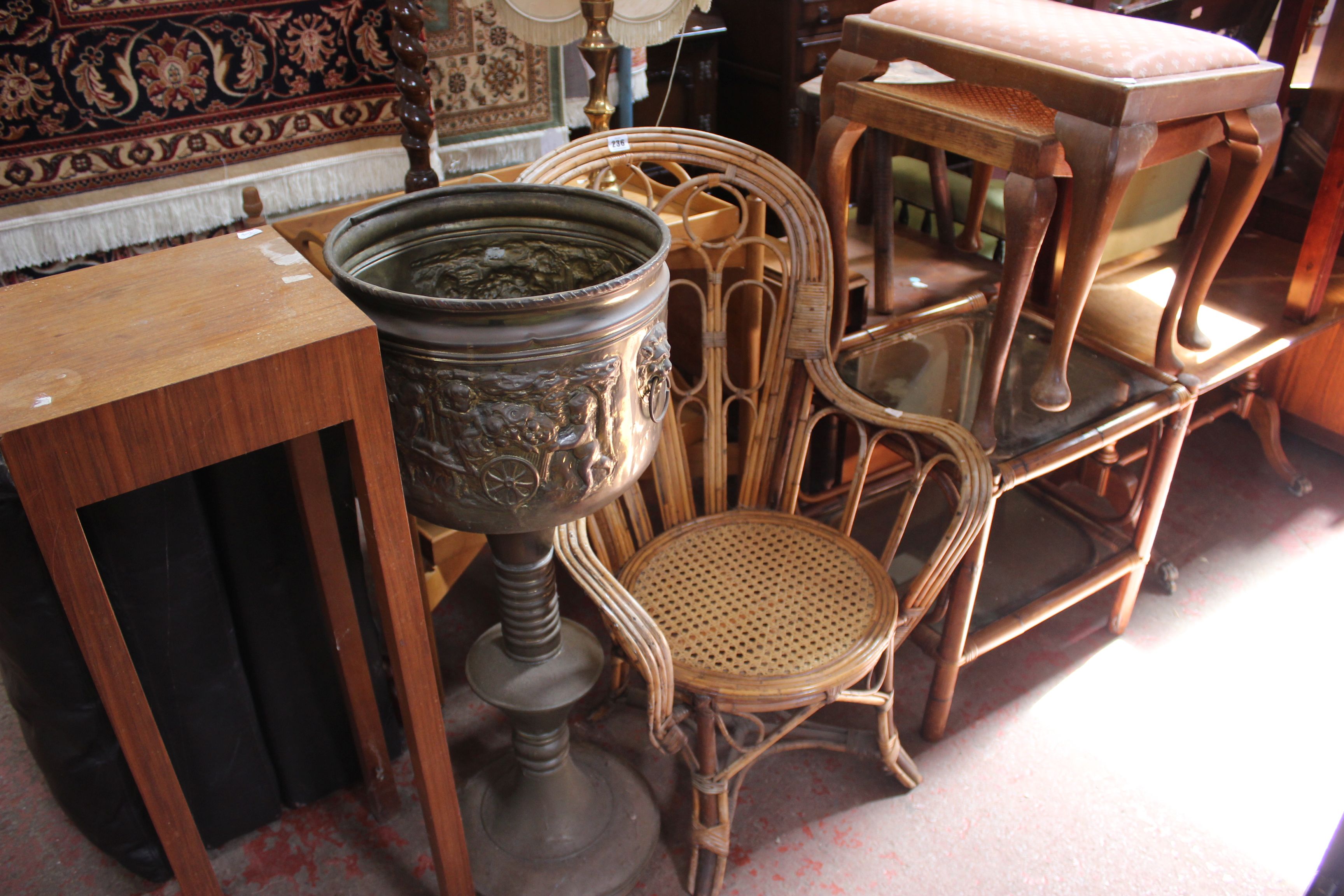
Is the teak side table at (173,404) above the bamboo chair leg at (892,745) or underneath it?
above

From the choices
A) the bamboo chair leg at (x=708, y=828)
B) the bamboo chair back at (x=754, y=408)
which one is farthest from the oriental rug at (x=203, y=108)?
the bamboo chair leg at (x=708, y=828)

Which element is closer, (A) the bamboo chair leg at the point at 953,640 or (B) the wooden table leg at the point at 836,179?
(A) the bamboo chair leg at the point at 953,640

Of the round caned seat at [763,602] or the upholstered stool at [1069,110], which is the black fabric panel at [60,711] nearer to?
the round caned seat at [763,602]

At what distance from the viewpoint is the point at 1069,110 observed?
4.33 feet

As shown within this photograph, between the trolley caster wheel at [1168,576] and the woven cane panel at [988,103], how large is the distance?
1.00 meters

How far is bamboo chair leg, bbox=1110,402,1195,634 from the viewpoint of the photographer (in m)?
1.66

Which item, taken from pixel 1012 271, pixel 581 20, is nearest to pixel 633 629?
pixel 1012 271

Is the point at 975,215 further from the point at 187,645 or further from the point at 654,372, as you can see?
the point at 187,645

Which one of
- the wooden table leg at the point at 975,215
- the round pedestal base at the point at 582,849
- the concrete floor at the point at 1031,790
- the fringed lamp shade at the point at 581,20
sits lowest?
the concrete floor at the point at 1031,790

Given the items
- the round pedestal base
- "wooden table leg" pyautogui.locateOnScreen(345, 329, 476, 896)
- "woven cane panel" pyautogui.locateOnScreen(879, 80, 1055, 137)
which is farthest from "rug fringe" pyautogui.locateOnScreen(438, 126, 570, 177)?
the round pedestal base

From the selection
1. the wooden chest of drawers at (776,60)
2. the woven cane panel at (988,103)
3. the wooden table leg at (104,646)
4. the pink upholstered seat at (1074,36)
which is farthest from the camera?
the wooden chest of drawers at (776,60)

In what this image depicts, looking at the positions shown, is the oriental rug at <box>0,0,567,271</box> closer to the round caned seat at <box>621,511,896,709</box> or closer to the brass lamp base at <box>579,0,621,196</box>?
the brass lamp base at <box>579,0,621,196</box>

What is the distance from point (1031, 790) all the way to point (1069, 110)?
1.06 metres

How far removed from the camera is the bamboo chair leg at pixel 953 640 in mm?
1479
